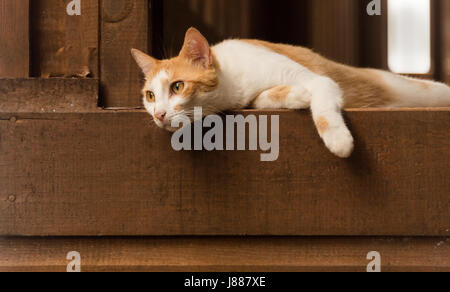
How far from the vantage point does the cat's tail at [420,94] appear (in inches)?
52.9

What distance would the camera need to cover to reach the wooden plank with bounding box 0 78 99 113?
3.42 feet

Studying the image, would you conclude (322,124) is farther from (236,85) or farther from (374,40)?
(374,40)

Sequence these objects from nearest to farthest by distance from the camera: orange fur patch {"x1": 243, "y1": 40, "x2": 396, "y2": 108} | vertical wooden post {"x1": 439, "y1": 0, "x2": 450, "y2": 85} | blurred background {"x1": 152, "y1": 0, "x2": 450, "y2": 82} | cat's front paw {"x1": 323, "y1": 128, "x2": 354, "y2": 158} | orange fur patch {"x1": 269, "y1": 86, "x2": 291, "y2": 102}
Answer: cat's front paw {"x1": 323, "y1": 128, "x2": 354, "y2": 158}
orange fur patch {"x1": 269, "y1": 86, "x2": 291, "y2": 102}
orange fur patch {"x1": 243, "y1": 40, "x2": 396, "y2": 108}
blurred background {"x1": 152, "y1": 0, "x2": 450, "y2": 82}
vertical wooden post {"x1": 439, "y1": 0, "x2": 450, "y2": 85}

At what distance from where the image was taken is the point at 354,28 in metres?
3.59

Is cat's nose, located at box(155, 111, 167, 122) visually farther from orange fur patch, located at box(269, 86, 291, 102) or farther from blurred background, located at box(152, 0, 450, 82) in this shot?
blurred background, located at box(152, 0, 450, 82)

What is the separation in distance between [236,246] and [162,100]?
0.40 meters

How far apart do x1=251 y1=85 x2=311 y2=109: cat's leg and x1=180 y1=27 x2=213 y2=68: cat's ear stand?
6.3 inches

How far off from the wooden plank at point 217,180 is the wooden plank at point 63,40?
0.16 m

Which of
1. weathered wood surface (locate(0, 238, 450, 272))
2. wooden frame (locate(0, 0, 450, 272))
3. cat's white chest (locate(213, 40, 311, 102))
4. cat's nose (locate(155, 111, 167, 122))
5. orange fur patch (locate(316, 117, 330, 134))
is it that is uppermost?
cat's white chest (locate(213, 40, 311, 102))

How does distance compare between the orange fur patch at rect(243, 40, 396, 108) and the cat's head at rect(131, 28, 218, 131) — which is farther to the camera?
the orange fur patch at rect(243, 40, 396, 108)

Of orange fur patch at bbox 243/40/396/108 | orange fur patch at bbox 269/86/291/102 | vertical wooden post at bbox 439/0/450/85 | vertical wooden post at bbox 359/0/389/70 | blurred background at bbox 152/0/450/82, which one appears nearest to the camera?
orange fur patch at bbox 269/86/291/102

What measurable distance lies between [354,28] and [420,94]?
8.01 ft

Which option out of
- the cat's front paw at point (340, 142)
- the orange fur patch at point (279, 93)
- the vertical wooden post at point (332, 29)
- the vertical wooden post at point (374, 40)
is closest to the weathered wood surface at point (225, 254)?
the cat's front paw at point (340, 142)

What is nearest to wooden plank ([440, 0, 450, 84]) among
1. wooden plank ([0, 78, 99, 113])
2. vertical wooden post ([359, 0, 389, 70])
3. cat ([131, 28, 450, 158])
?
vertical wooden post ([359, 0, 389, 70])
